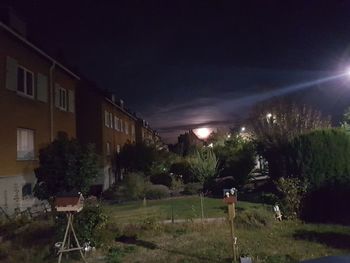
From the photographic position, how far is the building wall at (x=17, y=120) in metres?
17.1

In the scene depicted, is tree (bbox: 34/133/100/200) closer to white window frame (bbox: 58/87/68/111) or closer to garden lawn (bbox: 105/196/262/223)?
garden lawn (bbox: 105/196/262/223)

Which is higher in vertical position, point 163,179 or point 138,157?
point 138,157

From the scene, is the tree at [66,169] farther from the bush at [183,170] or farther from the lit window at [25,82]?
the bush at [183,170]

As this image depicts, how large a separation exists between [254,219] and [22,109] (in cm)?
1137

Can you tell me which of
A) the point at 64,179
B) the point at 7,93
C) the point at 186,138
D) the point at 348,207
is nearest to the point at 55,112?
the point at 7,93

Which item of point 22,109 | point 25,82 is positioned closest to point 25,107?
point 22,109

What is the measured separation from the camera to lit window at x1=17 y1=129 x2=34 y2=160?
1875 centimetres

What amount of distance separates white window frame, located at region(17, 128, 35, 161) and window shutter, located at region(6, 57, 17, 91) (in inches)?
80.0

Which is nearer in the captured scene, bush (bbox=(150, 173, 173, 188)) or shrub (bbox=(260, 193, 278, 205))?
shrub (bbox=(260, 193, 278, 205))

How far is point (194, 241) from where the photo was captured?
10852mm

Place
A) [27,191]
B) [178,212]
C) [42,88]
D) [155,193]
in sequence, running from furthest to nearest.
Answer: [155,193] → [42,88] → [27,191] → [178,212]

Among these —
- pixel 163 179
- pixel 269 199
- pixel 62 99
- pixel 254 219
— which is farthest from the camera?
pixel 163 179

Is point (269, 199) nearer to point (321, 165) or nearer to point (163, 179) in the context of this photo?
point (321, 165)

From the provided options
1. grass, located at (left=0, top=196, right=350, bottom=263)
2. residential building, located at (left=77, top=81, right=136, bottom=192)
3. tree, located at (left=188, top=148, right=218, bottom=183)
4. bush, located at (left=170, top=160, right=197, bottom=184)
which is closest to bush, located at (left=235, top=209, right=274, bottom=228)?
grass, located at (left=0, top=196, right=350, bottom=263)
